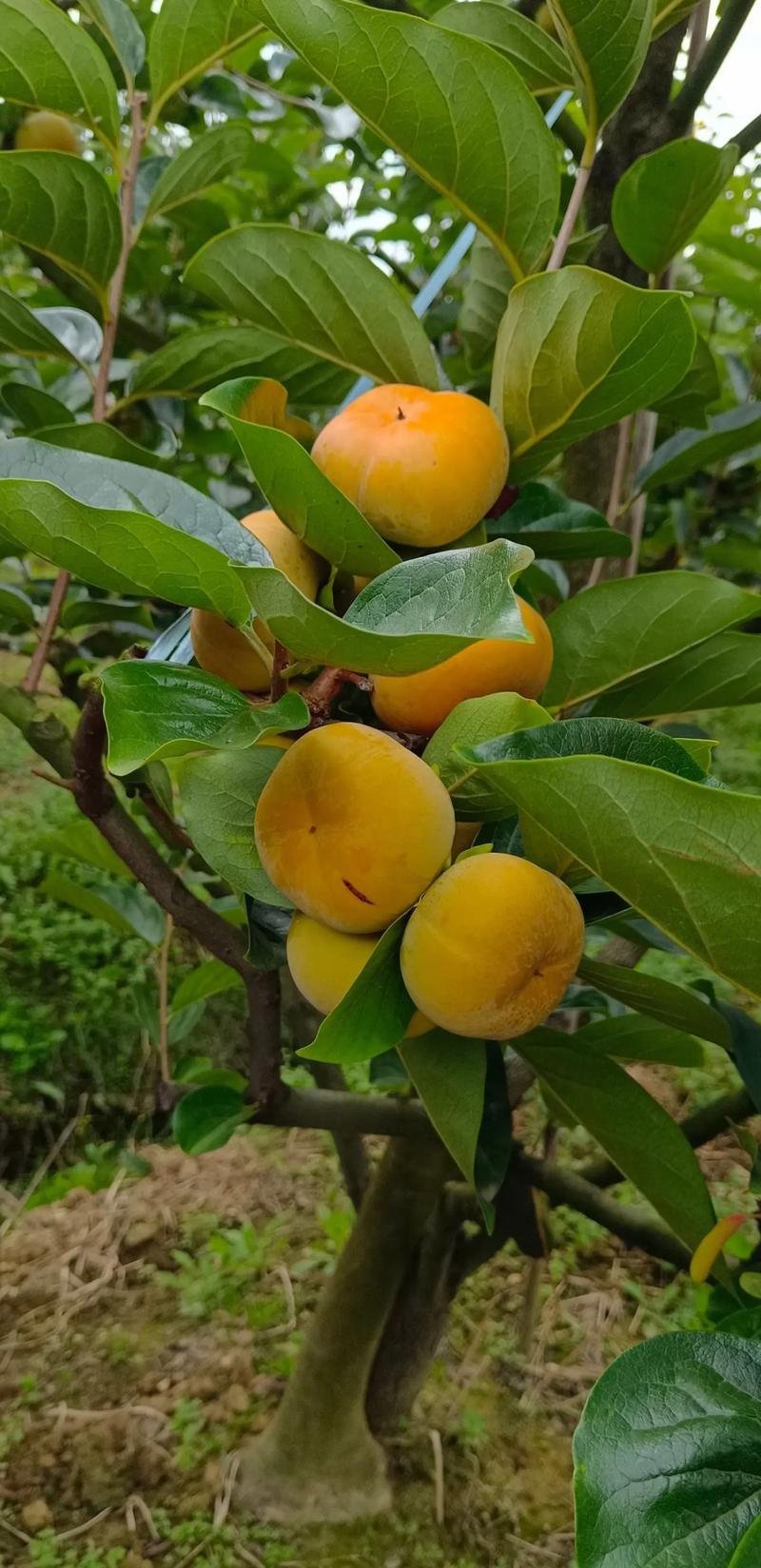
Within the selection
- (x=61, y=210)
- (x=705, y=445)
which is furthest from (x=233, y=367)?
(x=705, y=445)

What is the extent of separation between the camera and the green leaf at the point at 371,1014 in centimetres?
36

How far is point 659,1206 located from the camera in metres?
0.63

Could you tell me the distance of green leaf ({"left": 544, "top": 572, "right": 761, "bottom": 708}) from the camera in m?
0.50

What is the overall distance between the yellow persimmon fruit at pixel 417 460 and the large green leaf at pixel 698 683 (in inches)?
6.9

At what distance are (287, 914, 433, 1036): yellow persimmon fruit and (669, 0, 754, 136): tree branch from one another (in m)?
0.73

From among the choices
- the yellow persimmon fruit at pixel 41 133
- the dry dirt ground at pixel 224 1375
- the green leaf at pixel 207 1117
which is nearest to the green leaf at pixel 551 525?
the green leaf at pixel 207 1117

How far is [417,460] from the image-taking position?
41 cm

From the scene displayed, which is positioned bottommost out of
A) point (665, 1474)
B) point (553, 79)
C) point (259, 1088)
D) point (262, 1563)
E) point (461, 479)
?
point (262, 1563)

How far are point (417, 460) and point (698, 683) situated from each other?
24 centimetres

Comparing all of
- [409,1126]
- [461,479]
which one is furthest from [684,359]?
[409,1126]

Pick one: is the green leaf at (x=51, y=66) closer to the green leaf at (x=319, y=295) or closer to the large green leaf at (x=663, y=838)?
the green leaf at (x=319, y=295)

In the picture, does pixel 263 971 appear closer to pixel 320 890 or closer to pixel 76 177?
pixel 320 890

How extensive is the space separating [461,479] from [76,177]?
0.34 metres

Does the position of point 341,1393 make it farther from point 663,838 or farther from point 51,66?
point 51,66
